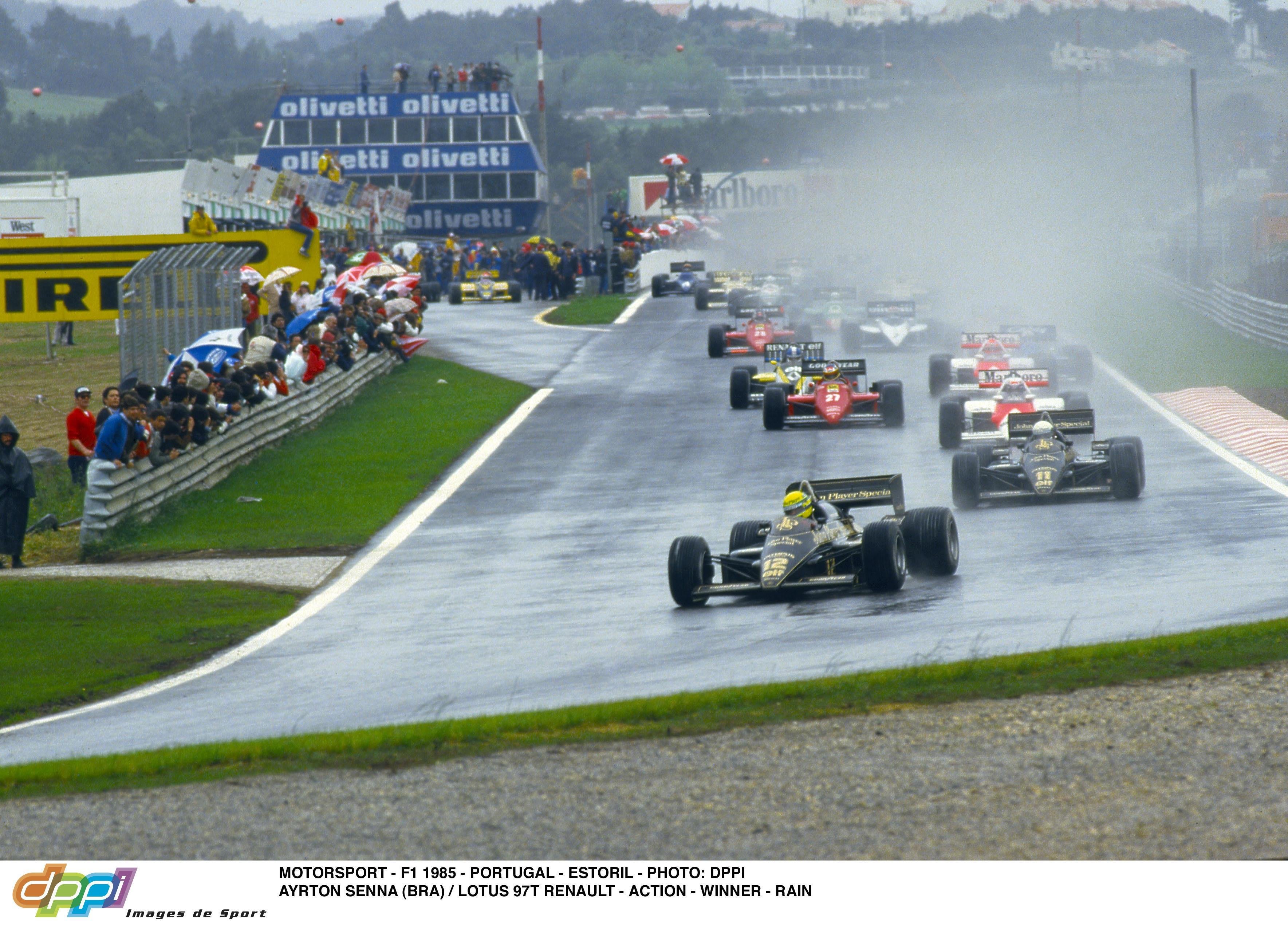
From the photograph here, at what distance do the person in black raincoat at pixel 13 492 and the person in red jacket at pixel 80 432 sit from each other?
2.65m

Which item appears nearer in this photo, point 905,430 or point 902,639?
point 902,639

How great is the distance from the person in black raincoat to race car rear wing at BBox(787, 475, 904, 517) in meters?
7.90

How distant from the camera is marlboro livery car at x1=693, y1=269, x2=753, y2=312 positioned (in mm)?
45750

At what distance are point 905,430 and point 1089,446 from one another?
2975 mm

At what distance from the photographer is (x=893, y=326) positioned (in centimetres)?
3616

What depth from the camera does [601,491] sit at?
21.4 metres

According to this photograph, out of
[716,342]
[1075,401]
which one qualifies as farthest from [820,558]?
[716,342]

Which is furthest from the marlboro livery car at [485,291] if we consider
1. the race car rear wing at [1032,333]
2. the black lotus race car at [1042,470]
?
the black lotus race car at [1042,470]

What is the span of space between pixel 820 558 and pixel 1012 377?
34.4ft

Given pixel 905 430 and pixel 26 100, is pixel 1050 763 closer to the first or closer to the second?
pixel 905 430

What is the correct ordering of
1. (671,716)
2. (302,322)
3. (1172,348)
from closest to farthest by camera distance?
1. (671,716)
2. (302,322)
3. (1172,348)

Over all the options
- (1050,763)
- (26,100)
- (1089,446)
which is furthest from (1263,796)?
(26,100)

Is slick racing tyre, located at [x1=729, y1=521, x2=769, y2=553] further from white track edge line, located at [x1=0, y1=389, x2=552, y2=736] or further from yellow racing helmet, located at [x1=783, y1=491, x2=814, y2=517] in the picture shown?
white track edge line, located at [x1=0, y1=389, x2=552, y2=736]
